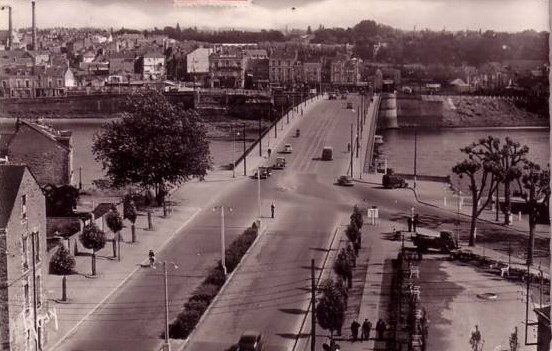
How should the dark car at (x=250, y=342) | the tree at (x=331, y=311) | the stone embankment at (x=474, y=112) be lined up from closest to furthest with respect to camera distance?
the dark car at (x=250, y=342)
the tree at (x=331, y=311)
the stone embankment at (x=474, y=112)

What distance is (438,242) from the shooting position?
1511 centimetres

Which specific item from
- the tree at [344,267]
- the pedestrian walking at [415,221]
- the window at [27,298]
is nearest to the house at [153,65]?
the pedestrian walking at [415,221]

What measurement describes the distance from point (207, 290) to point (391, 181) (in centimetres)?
575

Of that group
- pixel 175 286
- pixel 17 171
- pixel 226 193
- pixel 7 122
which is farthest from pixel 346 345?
pixel 7 122

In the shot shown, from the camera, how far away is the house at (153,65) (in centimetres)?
2707

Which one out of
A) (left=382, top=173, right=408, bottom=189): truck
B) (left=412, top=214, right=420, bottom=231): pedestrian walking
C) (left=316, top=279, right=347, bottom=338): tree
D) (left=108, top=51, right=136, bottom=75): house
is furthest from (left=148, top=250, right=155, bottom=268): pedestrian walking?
(left=108, top=51, right=136, bottom=75): house

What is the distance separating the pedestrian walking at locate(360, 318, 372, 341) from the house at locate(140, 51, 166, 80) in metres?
16.4

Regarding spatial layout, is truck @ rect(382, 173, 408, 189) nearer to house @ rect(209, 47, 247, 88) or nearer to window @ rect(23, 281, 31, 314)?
house @ rect(209, 47, 247, 88)

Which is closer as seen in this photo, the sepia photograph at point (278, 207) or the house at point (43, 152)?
the sepia photograph at point (278, 207)

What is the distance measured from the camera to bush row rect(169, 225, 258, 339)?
11641mm

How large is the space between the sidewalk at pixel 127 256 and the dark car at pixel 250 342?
2376 mm

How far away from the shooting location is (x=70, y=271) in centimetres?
1379

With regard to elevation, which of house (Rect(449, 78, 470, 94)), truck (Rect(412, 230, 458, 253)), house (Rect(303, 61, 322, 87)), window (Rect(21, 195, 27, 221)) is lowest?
truck (Rect(412, 230, 458, 253))

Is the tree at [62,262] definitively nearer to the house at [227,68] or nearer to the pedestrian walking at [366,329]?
the pedestrian walking at [366,329]
